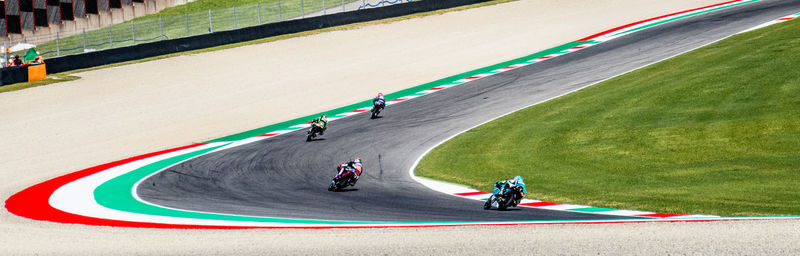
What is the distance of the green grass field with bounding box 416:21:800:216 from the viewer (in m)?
11.4

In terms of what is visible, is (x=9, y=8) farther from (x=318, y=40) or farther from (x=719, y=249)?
(x=719, y=249)

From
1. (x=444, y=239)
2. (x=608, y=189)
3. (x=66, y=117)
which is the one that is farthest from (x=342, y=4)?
(x=444, y=239)

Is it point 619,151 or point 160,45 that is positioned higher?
point 160,45

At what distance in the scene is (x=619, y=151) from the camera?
14898 mm

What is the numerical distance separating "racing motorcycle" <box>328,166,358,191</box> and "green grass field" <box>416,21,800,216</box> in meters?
1.81

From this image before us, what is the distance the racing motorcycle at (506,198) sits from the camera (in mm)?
10742

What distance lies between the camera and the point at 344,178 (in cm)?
1318

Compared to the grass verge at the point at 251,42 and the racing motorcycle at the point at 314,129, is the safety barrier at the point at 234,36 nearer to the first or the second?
the grass verge at the point at 251,42

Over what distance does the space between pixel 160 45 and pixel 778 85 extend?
24.5 metres

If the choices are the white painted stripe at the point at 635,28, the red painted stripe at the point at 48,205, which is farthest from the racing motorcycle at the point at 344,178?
the white painted stripe at the point at 635,28

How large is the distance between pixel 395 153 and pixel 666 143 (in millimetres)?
5332

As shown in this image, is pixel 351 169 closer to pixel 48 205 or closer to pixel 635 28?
pixel 48 205

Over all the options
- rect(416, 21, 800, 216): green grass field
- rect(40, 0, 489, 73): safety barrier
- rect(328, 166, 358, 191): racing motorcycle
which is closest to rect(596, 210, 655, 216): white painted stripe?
rect(416, 21, 800, 216): green grass field

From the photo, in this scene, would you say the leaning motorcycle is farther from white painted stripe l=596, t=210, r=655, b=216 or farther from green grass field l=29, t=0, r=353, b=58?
green grass field l=29, t=0, r=353, b=58
